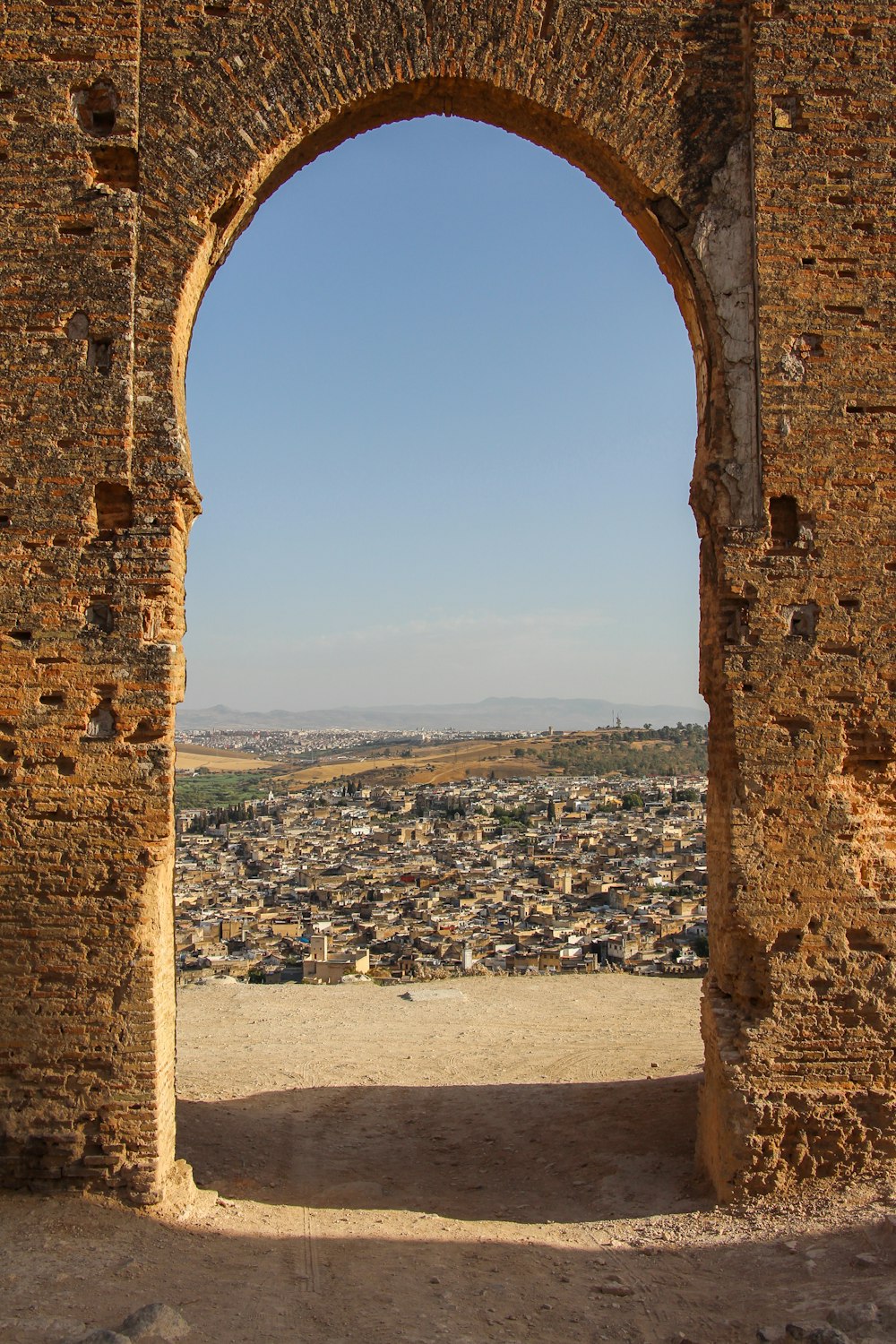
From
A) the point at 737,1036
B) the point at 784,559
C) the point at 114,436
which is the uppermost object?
the point at 114,436

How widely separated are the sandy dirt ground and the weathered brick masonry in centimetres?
46

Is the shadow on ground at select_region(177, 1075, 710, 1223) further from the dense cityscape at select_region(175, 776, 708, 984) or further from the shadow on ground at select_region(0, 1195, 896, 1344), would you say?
the dense cityscape at select_region(175, 776, 708, 984)

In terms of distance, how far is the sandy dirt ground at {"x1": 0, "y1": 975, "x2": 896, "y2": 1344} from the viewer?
4.48m

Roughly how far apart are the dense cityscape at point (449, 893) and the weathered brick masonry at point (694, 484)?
6.87 metres

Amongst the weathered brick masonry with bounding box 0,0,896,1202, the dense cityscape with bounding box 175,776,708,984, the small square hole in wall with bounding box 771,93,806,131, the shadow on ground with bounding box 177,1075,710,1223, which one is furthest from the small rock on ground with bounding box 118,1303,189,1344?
the dense cityscape with bounding box 175,776,708,984

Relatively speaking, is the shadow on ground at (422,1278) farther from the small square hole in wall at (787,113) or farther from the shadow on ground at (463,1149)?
the small square hole in wall at (787,113)

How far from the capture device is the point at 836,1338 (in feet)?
13.3

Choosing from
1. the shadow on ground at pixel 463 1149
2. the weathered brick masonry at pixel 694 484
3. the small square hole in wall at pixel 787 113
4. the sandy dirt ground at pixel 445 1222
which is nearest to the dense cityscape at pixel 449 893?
the sandy dirt ground at pixel 445 1222

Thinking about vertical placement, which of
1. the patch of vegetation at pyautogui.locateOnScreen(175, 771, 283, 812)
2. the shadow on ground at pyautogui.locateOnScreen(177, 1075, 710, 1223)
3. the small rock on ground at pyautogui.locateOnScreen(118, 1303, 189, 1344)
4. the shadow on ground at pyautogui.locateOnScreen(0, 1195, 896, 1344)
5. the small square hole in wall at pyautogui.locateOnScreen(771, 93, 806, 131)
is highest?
the small square hole in wall at pyautogui.locateOnScreen(771, 93, 806, 131)

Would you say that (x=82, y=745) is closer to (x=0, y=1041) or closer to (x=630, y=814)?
(x=0, y=1041)

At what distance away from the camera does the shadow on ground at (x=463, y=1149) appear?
19.8ft

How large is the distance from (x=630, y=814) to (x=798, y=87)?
22527 mm

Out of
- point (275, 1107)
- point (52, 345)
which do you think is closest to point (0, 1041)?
point (275, 1107)

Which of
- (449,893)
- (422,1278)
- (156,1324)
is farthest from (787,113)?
(449,893)
